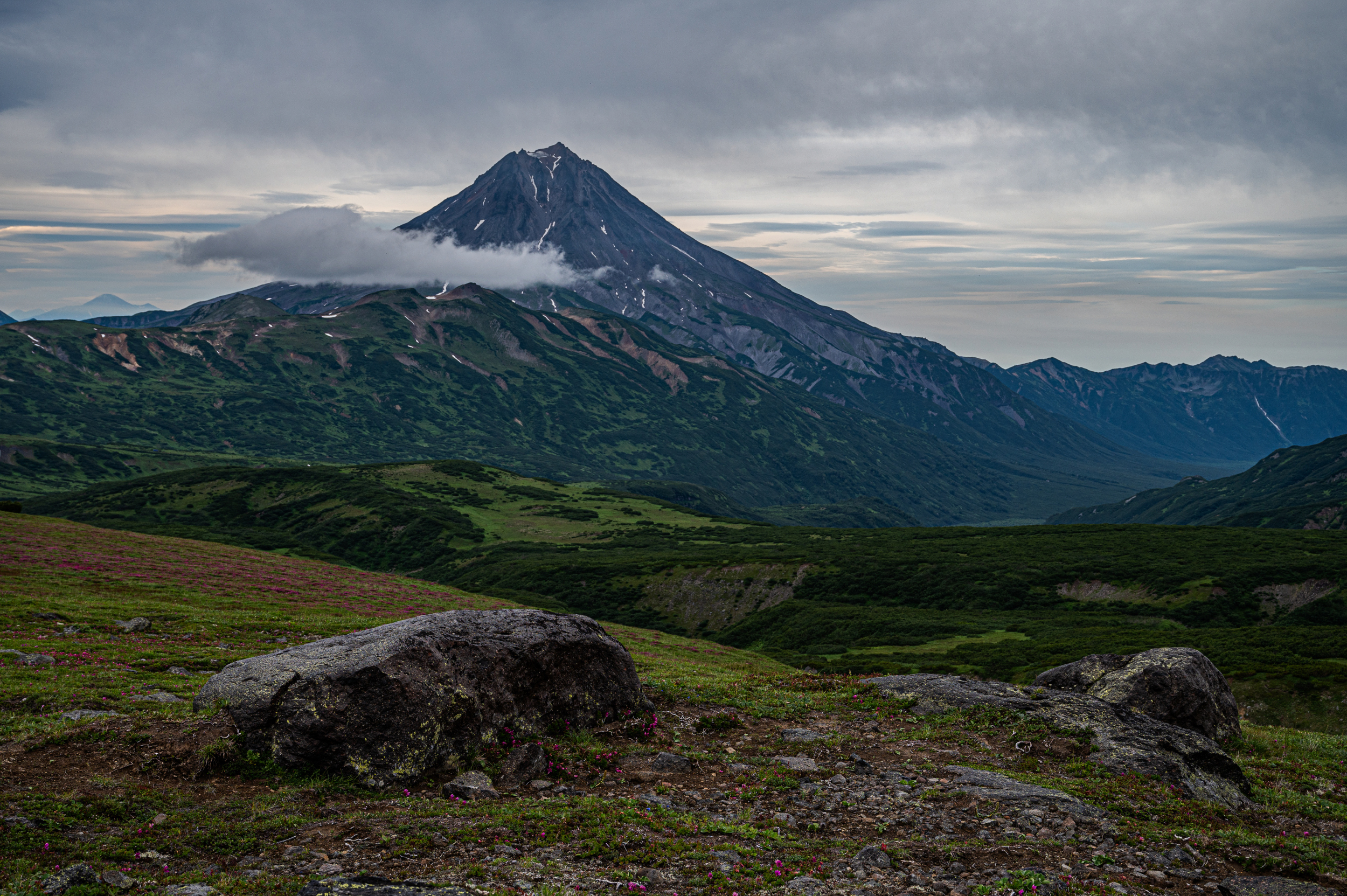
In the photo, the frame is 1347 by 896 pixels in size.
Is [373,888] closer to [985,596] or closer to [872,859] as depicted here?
[872,859]

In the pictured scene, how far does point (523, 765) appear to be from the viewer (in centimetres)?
2116

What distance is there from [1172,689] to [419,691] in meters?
25.6

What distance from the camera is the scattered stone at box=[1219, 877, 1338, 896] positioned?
50.4 feet

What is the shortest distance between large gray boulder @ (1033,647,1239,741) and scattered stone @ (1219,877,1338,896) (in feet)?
35.8

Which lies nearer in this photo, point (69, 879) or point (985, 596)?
point (69, 879)

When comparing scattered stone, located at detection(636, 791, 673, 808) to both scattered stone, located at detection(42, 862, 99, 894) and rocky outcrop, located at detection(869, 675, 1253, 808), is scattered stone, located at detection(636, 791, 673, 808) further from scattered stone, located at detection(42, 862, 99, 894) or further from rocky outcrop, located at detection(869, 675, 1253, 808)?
rocky outcrop, located at detection(869, 675, 1253, 808)

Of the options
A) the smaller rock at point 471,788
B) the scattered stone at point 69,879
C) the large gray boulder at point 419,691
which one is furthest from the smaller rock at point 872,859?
the scattered stone at point 69,879

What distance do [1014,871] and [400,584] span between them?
84.5m

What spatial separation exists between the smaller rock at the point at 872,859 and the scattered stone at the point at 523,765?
29.1 feet

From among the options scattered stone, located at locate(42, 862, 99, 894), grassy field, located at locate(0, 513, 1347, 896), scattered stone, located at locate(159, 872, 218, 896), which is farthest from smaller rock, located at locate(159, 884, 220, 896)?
scattered stone, located at locate(42, 862, 99, 894)

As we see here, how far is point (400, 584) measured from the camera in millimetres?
90062

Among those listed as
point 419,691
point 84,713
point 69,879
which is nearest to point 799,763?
point 419,691

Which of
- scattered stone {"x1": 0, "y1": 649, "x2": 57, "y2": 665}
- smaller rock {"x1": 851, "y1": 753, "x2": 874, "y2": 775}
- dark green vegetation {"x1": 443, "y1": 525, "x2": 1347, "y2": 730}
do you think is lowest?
dark green vegetation {"x1": 443, "y1": 525, "x2": 1347, "y2": 730}

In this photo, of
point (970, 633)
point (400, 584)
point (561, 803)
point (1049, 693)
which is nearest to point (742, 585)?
point (970, 633)
